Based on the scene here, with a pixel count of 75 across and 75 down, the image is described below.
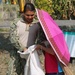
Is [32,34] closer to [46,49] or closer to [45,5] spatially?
[46,49]

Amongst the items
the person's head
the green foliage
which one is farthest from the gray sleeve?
the green foliage

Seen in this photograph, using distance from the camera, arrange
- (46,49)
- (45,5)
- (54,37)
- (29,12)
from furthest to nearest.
Result: (45,5)
(29,12)
(46,49)
(54,37)

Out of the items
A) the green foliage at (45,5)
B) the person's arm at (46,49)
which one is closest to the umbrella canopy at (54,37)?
the person's arm at (46,49)

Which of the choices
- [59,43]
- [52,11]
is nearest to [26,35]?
[59,43]

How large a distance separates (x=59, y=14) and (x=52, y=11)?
64 centimetres

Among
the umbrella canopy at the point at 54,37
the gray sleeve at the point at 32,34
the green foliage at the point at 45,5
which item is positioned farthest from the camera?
the green foliage at the point at 45,5

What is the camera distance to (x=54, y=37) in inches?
133

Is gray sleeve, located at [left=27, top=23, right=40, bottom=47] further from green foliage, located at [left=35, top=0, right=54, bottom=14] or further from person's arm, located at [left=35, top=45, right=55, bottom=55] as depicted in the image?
green foliage, located at [left=35, top=0, right=54, bottom=14]

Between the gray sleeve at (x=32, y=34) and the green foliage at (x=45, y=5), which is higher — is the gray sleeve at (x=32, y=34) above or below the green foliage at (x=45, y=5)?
above

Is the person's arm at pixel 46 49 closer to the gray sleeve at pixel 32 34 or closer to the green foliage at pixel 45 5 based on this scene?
the gray sleeve at pixel 32 34

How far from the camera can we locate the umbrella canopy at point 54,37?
335 centimetres

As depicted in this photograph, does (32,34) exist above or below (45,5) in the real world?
above

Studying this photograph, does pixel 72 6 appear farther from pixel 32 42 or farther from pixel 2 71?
pixel 32 42

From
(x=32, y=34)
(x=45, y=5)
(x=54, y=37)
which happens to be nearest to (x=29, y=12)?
(x=32, y=34)
